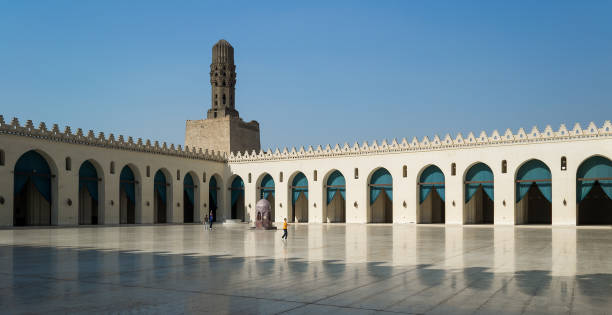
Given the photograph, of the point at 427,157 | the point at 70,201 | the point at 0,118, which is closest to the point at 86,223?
the point at 70,201

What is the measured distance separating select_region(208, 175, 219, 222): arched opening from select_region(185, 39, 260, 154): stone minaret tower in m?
8.50

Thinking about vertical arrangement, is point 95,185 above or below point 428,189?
above

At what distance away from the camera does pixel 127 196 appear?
4275cm

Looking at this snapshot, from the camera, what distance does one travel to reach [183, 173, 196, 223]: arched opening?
46.3 meters

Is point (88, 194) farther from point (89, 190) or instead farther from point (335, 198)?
point (335, 198)

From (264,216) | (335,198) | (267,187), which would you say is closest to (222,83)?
(267,187)

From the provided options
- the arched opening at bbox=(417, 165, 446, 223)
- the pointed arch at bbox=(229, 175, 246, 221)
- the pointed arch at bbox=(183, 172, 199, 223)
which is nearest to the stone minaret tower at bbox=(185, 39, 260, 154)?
the pointed arch at bbox=(229, 175, 246, 221)

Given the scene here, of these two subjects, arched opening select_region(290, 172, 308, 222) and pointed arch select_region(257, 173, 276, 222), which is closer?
arched opening select_region(290, 172, 308, 222)

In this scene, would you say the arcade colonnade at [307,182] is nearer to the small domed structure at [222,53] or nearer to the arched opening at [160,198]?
the arched opening at [160,198]

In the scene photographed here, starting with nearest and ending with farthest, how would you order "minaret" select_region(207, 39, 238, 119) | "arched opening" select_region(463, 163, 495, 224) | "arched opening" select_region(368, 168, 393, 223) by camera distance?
"arched opening" select_region(463, 163, 495, 224) < "arched opening" select_region(368, 168, 393, 223) < "minaret" select_region(207, 39, 238, 119)

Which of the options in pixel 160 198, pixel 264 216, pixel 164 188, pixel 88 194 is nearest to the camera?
pixel 264 216

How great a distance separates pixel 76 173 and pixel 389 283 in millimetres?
31458

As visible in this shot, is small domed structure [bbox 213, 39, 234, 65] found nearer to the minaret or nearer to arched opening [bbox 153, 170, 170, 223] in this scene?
the minaret

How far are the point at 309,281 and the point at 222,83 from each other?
51.5 metres
